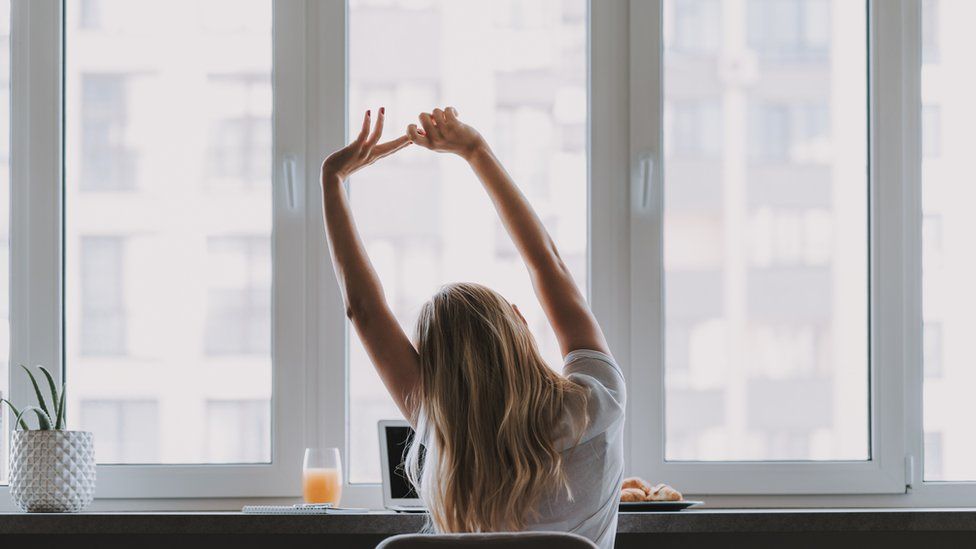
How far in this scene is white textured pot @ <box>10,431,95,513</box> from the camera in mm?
2381

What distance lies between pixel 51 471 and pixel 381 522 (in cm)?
70

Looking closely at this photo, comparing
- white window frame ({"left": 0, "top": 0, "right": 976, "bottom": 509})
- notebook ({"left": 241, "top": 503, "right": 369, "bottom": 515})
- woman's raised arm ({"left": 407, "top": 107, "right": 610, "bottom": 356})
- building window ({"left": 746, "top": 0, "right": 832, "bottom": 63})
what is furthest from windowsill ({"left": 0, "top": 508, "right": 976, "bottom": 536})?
building window ({"left": 746, "top": 0, "right": 832, "bottom": 63})

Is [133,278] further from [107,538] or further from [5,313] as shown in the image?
[107,538]

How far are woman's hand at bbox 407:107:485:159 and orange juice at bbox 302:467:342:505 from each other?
29.7 inches

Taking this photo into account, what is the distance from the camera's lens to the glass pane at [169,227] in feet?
8.87

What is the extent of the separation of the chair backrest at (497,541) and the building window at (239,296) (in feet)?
4.31

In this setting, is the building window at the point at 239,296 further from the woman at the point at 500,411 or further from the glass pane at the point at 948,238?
the glass pane at the point at 948,238

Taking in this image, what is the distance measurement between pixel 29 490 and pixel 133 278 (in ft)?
1.85

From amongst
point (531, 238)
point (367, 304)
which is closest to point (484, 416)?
point (367, 304)

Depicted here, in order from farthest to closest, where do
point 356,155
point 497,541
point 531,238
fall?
point 356,155 → point 531,238 → point 497,541

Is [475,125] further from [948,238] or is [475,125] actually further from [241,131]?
[948,238]

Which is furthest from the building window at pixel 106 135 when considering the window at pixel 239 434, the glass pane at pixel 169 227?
the window at pixel 239 434

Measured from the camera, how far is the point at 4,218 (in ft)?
8.97

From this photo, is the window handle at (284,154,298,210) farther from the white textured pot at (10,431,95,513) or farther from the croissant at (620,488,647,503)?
the croissant at (620,488,647,503)
